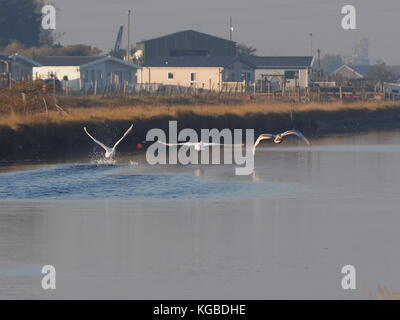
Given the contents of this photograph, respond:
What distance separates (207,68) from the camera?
3625 inches

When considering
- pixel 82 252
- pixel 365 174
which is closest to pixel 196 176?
pixel 365 174

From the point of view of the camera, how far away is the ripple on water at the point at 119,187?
26500mm

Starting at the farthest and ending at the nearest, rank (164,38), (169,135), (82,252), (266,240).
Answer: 1. (164,38)
2. (169,135)
3. (266,240)
4. (82,252)

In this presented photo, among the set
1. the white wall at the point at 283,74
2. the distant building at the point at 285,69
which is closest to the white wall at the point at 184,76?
the distant building at the point at 285,69

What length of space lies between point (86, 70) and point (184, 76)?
1554 cm

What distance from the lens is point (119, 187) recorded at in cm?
2809

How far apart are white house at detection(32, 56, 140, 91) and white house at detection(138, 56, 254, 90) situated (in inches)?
411

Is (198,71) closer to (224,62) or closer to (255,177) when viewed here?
(224,62)

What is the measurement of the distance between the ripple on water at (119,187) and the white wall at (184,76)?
6061cm

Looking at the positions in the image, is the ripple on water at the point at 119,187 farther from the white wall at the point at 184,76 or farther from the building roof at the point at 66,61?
the white wall at the point at 184,76
